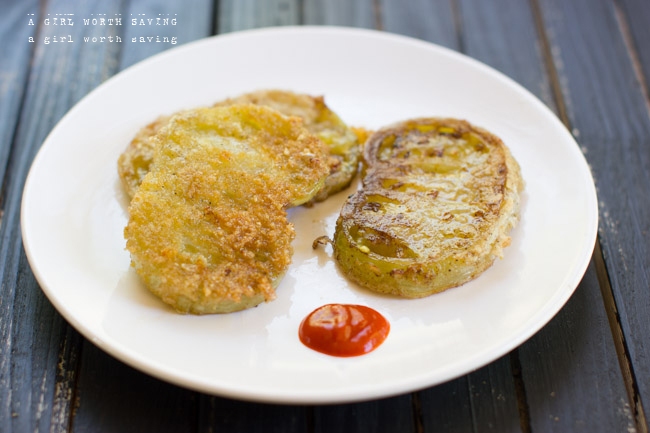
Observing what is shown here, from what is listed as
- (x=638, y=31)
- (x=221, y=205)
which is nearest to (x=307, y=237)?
(x=221, y=205)

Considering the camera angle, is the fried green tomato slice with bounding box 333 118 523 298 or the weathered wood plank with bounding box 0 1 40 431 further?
the fried green tomato slice with bounding box 333 118 523 298

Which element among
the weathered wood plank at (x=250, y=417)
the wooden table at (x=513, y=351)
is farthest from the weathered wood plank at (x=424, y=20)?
the weathered wood plank at (x=250, y=417)

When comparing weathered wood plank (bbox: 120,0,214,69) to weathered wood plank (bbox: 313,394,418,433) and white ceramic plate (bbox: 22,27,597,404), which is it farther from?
weathered wood plank (bbox: 313,394,418,433)

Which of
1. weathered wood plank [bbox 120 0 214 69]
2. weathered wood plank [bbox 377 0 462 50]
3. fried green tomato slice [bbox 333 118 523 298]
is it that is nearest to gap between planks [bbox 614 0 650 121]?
weathered wood plank [bbox 377 0 462 50]

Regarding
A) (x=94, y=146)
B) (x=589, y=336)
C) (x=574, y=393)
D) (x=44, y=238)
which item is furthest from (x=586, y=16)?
(x=44, y=238)

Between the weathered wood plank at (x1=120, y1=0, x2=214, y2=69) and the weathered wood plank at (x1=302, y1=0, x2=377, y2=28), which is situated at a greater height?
the weathered wood plank at (x1=120, y1=0, x2=214, y2=69)

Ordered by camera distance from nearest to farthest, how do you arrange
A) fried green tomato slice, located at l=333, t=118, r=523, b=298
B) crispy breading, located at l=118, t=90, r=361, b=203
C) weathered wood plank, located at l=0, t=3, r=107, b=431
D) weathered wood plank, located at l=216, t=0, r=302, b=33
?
weathered wood plank, located at l=0, t=3, r=107, b=431, fried green tomato slice, located at l=333, t=118, r=523, b=298, crispy breading, located at l=118, t=90, r=361, b=203, weathered wood plank, located at l=216, t=0, r=302, b=33

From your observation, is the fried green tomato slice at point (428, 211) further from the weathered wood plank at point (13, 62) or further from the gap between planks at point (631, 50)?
the weathered wood plank at point (13, 62)

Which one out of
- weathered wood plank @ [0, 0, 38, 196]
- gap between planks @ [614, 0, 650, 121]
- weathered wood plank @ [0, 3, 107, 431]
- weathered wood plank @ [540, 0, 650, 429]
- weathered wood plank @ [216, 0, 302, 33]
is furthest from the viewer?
weathered wood plank @ [216, 0, 302, 33]
